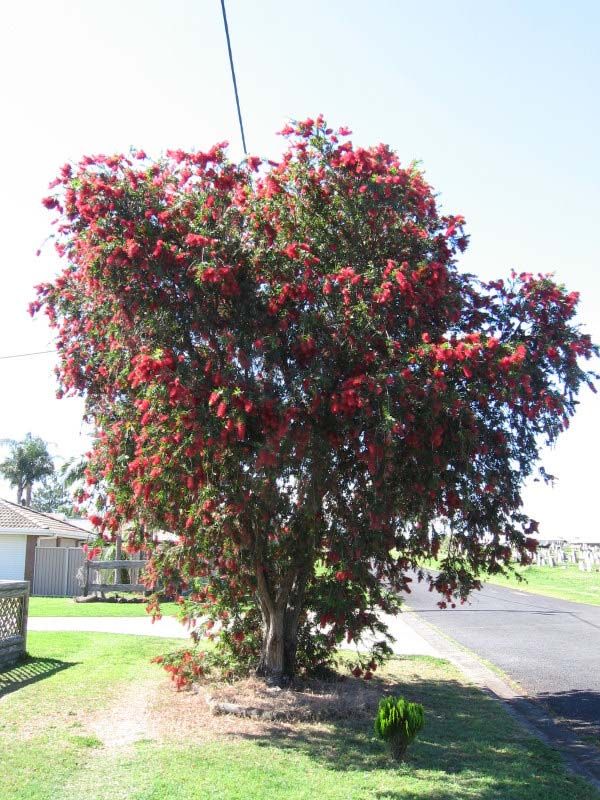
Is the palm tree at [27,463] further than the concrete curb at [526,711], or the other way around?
the palm tree at [27,463]

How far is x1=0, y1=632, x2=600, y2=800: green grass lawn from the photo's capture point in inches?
233

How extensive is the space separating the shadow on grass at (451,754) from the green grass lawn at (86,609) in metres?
12.1

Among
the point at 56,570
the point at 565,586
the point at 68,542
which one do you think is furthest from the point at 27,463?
the point at 565,586

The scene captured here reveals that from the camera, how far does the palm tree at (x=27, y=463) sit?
57969 mm

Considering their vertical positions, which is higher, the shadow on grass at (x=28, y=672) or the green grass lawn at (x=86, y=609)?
the green grass lawn at (x=86, y=609)

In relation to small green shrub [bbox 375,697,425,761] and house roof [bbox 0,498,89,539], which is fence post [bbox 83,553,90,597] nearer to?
house roof [bbox 0,498,89,539]

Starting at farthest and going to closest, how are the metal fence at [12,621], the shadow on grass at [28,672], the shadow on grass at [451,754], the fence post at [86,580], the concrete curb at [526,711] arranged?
the fence post at [86,580]
the metal fence at [12,621]
the shadow on grass at [28,672]
the concrete curb at [526,711]
the shadow on grass at [451,754]

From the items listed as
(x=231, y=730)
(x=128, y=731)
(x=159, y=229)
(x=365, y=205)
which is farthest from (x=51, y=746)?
(x=365, y=205)

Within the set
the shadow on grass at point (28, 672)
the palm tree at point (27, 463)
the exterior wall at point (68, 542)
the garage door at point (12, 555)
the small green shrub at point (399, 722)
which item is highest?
the palm tree at point (27, 463)

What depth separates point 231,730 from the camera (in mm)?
7836

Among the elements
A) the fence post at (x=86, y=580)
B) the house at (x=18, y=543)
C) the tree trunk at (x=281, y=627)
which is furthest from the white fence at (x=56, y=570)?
the tree trunk at (x=281, y=627)

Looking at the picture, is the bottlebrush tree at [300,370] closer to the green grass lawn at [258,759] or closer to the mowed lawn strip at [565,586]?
the green grass lawn at [258,759]

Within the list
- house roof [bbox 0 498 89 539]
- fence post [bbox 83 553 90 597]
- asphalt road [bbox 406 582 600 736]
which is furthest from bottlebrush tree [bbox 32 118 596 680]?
house roof [bbox 0 498 89 539]

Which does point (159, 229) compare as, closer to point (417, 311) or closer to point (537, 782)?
point (417, 311)
